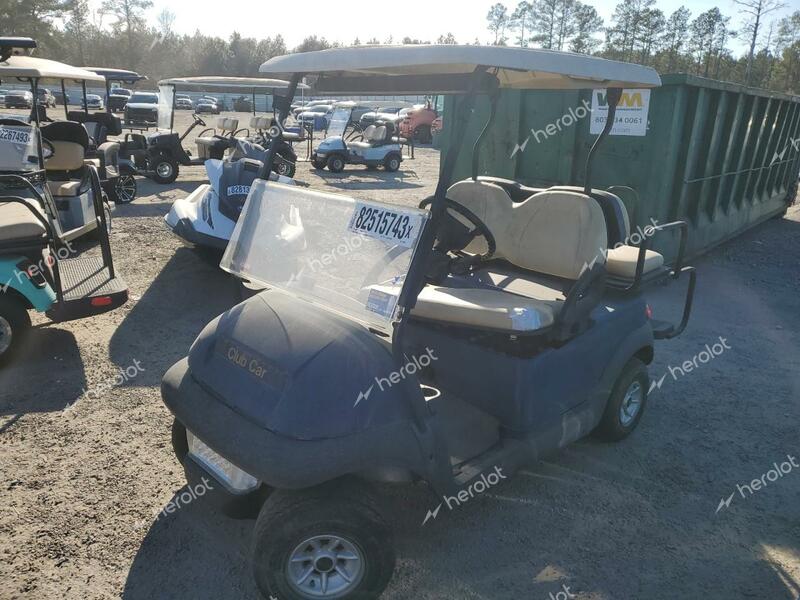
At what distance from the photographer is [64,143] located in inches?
265

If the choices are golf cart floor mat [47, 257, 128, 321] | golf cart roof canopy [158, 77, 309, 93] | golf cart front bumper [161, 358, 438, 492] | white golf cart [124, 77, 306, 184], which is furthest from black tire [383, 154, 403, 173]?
golf cart front bumper [161, 358, 438, 492]

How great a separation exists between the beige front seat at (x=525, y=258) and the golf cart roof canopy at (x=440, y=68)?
2.20ft

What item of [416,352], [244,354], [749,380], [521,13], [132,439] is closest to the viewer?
[244,354]

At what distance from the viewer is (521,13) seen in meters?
58.0

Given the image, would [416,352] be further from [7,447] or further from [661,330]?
[7,447]

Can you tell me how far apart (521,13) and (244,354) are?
63.6 metres

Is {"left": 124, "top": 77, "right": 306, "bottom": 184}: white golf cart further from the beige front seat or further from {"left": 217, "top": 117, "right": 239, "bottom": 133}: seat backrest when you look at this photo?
the beige front seat

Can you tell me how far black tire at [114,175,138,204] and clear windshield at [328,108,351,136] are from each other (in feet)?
19.8

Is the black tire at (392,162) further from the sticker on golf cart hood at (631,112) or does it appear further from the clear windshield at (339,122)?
the sticker on golf cart hood at (631,112)

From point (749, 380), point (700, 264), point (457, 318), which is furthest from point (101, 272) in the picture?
point (700, 264)

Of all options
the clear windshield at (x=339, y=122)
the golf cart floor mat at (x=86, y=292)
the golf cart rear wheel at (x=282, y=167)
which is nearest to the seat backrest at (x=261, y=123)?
the golf cart rear wheel at (x=282, y=167)

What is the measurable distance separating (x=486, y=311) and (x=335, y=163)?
40.7 ft

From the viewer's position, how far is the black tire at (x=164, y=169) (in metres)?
11.4

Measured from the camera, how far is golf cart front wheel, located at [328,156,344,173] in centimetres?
1439
